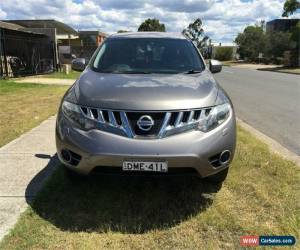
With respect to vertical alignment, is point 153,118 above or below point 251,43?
above

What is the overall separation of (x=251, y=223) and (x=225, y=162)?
0.58 metres

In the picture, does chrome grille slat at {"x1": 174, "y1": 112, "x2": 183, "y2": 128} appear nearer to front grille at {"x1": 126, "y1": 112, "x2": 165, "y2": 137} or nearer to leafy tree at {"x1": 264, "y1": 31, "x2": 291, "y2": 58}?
front grille at {"x1": 126, "y1": 112, "x2": 165, "y2": 137}

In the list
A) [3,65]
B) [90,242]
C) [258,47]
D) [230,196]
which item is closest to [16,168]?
[90,242]

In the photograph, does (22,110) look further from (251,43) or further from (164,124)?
(251,43)

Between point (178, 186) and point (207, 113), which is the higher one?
point (207, 113)

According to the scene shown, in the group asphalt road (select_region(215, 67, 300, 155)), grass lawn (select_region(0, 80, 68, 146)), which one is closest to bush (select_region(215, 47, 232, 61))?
asphalt road (select_region(215, 67, 300, 155))

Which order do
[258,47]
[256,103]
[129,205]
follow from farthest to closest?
[258,47] → [256,103] → [129,205]

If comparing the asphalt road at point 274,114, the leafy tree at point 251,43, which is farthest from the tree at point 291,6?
the asphalt road at point 274,114

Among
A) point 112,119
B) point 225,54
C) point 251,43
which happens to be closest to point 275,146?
point 112,119

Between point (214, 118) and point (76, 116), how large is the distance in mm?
1242

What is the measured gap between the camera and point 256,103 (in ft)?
39.2

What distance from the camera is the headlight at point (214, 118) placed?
3.72 meters

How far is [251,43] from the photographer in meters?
73.2

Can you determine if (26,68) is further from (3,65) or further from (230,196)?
(230,196)
